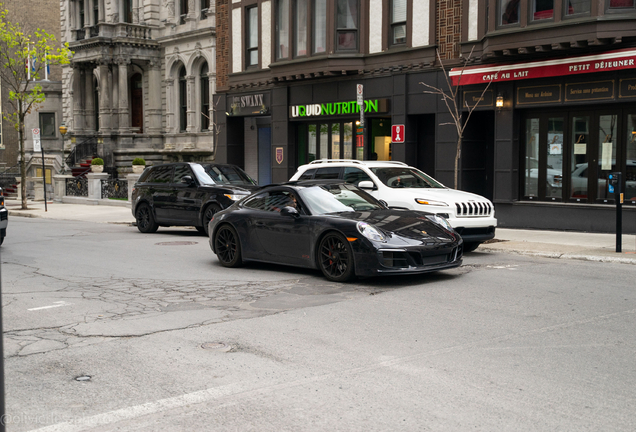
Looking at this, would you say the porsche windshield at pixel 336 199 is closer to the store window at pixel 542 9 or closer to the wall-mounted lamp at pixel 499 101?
the wall-mounted lamp at pixel 499 101

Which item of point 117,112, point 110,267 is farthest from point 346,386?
point 117,112

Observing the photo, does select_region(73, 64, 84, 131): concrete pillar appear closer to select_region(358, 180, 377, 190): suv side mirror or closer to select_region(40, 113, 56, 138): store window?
select_region(40, 113, 56, 138): store window

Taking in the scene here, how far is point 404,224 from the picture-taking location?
968 centimetres

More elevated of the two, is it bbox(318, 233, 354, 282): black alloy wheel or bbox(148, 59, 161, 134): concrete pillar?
bbox(148, 59, 161, 134): concrete pillar

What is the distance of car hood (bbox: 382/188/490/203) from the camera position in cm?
1270

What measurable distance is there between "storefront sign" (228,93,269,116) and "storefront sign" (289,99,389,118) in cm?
154

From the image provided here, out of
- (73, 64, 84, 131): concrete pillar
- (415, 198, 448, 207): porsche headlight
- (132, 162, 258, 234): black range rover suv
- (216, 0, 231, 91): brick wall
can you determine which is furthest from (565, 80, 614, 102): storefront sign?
(73, 64, 84, 131): concrete pillar

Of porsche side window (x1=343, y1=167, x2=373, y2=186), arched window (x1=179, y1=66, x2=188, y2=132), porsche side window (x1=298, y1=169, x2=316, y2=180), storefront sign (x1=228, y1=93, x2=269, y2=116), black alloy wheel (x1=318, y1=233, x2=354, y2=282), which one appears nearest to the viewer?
black alloy wheel (x1=318, y1=233, x2=354, y2=282)

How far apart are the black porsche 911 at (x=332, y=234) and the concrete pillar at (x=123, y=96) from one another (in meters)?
29.6

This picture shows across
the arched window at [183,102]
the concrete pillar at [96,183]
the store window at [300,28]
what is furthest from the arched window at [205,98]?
the store window at [300,28]

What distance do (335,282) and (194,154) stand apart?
2818 cm

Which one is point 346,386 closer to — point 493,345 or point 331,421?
point 331,421

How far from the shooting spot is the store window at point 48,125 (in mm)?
49375

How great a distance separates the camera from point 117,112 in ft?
130
